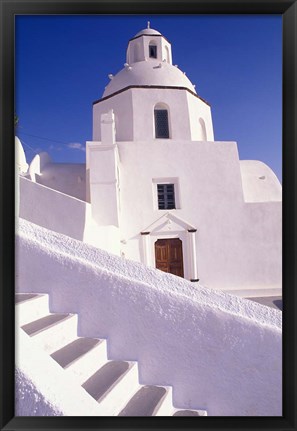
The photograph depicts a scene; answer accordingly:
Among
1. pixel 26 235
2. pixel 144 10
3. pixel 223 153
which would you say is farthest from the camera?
pixel 223 153

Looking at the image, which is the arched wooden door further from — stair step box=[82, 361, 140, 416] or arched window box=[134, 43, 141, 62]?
arched window box=[134, 43, 141, 62]

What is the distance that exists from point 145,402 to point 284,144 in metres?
2.11

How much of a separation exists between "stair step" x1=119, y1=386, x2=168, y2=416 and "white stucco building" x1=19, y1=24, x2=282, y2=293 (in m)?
5.19

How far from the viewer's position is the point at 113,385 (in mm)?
2158

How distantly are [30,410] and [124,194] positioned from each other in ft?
23.3

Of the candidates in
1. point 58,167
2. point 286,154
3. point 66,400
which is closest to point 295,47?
point 286,154

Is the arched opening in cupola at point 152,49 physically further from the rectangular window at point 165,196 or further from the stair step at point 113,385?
the stair step at point 113,385

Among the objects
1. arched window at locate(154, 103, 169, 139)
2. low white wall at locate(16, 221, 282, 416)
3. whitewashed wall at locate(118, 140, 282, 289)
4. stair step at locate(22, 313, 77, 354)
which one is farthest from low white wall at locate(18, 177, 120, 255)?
arched window at locate(154, 103, 169, 139)

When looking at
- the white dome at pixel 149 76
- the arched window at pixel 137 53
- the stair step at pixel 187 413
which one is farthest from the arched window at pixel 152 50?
the stair step at pixel 187 413

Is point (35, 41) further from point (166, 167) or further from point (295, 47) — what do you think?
point (166, 167)

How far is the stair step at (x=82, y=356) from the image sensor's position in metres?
2.13

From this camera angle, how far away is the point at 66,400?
1735 millimetres

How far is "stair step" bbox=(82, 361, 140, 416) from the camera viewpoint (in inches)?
81.9

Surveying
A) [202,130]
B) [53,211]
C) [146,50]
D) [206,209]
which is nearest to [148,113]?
[202,130]
